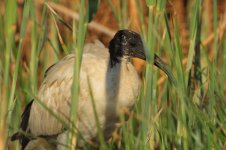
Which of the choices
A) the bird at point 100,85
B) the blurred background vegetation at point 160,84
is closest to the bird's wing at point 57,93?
the bird at point 100,85

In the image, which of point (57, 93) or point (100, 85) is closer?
point (100, 85)

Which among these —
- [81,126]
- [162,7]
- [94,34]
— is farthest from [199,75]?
[94,34]

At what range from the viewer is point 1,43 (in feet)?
8.13

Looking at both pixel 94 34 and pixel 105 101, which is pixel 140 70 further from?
pixel 105 101

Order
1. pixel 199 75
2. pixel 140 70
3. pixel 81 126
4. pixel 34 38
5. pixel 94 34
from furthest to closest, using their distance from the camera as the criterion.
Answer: pixel 94 34, pixel 140 70, pixel 81 126, pixel 199 75, pixel 34 38

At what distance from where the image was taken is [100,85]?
10.5 ft

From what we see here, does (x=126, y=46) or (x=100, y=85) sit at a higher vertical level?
(x=126, y=46)

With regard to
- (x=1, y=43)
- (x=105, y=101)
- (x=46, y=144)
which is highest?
(x=1, y=43)

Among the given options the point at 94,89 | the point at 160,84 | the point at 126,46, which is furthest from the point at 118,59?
the point at 160,84

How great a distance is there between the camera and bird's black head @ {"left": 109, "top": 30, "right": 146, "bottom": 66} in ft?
10.5

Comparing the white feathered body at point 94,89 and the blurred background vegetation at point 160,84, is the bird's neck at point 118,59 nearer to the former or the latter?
the white feathered body at point 94,89

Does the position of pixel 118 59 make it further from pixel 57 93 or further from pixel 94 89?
pixel 57 93

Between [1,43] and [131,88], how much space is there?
0.91m

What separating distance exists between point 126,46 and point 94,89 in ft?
0.79
